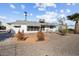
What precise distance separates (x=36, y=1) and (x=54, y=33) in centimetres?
55

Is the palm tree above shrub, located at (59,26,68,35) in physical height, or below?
above

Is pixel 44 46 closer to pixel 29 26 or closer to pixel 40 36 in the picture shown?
pixel 40 36

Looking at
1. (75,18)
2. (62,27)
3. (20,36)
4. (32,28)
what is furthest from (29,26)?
(75,18)

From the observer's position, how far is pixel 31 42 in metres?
4.63

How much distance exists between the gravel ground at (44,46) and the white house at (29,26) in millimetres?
92

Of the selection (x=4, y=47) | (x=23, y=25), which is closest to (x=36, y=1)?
(x=23, y=25)

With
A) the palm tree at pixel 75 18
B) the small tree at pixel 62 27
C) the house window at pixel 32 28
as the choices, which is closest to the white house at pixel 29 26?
the house window at pixel 32 28

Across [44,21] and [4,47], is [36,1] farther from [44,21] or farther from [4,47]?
[4,47]

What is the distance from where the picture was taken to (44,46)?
4613 millimetres

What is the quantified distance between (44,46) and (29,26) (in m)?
0.38

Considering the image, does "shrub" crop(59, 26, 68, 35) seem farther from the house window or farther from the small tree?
the house window

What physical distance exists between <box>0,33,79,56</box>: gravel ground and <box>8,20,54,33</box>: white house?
0.30 ft

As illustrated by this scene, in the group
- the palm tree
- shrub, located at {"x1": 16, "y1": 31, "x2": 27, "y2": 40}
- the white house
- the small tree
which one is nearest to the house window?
A: the white house

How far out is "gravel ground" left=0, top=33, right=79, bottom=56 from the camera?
458cm
